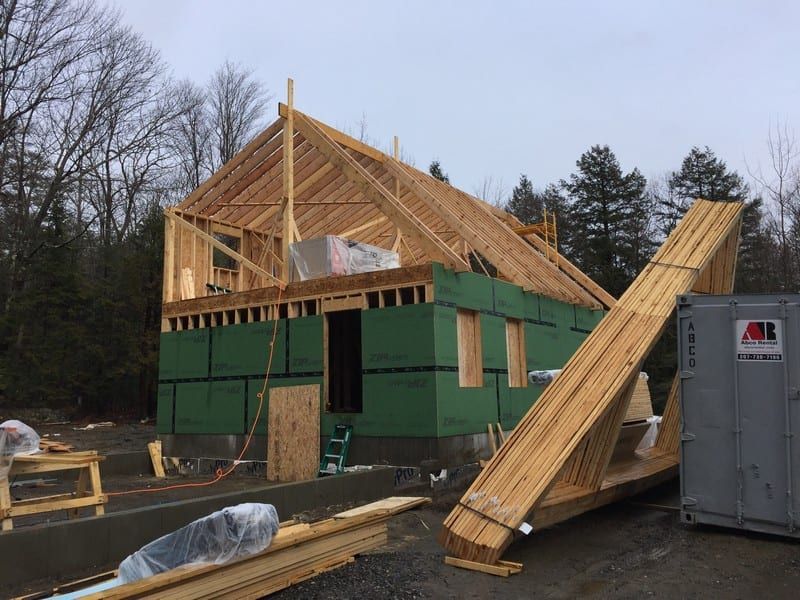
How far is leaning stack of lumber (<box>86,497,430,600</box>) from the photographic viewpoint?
3656 millimetres

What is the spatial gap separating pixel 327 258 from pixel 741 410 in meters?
7.20

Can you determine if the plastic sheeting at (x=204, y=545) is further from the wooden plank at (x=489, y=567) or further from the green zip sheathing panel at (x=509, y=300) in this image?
the green zip sheathing panel at (x=509, y=300)

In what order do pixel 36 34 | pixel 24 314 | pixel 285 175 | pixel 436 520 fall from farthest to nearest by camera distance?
1. pixel 24 314
2. pixel 36 34
3. pixel 285 175
4. pixel 436 520

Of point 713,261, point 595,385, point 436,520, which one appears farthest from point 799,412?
point 436,520

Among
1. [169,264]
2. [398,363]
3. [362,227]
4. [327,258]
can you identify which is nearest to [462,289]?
[398,363]

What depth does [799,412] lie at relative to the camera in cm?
539

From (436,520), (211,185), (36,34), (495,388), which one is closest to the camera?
(436,520)

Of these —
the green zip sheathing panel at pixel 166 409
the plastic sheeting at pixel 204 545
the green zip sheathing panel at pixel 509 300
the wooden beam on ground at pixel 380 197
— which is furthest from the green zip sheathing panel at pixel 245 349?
the plastic sheeting at pixel 204 545

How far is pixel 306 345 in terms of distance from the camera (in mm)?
10922

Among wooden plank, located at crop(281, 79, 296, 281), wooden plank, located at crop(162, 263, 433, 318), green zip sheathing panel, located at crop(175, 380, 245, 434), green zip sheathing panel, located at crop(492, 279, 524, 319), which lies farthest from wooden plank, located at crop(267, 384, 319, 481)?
green zip sheathing panel, located at crop(492, 279, 524, 319)

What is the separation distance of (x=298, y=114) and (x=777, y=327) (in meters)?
9.24

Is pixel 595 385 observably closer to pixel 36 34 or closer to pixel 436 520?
pixel 436 520

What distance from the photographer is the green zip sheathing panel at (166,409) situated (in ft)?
42.9

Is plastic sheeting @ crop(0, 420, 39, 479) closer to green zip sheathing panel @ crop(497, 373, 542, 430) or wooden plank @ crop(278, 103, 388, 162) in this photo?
green zip sheathing panel @ crop(497, 373, 542, 430)
